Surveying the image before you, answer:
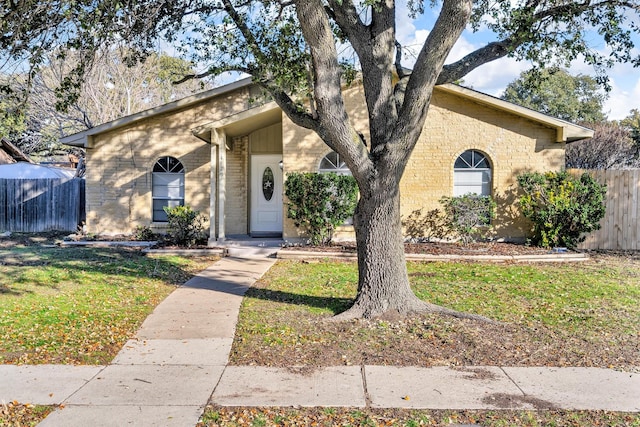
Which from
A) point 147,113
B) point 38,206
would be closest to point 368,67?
point 147,113

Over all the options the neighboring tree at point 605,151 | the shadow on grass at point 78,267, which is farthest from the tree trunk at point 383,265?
the neighboring tree at point 605,151

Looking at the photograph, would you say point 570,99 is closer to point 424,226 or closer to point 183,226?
point 424,226

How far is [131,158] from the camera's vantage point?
16.2m

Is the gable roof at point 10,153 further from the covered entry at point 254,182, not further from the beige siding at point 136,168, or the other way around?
the covered entry at point 254,182

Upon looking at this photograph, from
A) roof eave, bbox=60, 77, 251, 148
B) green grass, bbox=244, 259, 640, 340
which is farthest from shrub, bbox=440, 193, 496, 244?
roof eave, bbox=60, 77, 251, 148

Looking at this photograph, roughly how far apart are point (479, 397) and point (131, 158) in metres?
13.9

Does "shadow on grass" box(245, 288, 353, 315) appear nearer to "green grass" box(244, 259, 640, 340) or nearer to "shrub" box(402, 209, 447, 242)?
"green grass" box(244, 259, 640, 340)

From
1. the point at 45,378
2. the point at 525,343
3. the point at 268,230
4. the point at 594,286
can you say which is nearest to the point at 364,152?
the point at 525,343

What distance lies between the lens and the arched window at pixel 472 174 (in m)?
14.8

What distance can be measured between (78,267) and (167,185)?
5.40 m

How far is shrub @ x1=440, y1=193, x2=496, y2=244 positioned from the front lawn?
11.9 feet

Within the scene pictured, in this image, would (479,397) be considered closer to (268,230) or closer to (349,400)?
(349,400)

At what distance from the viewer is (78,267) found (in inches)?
448

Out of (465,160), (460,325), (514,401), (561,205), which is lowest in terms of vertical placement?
(514,401)
